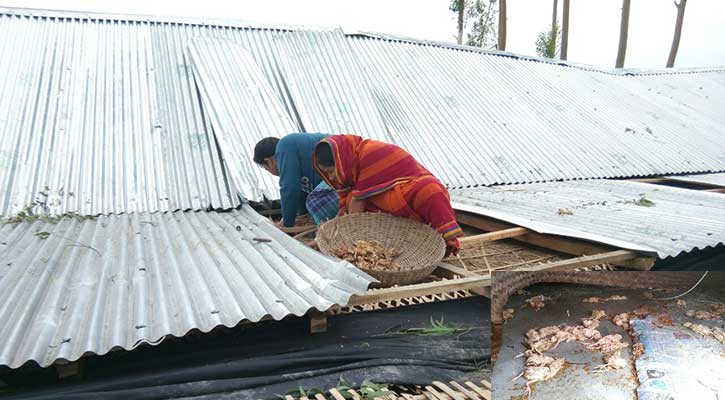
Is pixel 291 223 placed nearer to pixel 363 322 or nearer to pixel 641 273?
pixel 363 322

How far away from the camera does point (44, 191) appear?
4.81m

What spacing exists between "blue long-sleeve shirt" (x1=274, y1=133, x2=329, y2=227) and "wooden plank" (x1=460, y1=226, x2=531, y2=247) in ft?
4.46

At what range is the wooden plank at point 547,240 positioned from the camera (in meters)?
3.92

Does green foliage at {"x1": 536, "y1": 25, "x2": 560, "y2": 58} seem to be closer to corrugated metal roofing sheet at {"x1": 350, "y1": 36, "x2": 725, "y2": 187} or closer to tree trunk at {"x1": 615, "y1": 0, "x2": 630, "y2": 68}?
tree trunk at {"x1": 615, "y1": 0, "x2": 630, "y2": 68}

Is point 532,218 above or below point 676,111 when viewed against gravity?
below

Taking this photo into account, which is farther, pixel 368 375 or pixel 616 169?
pixel 616 169

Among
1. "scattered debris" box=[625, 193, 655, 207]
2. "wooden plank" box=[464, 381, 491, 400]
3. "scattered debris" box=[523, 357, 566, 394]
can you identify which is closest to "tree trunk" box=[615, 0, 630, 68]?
"scattered debris" box=[625, 193, 655, 207]

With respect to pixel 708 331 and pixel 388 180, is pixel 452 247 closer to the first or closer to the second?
pixel 388 180

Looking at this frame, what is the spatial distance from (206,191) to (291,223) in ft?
3.75

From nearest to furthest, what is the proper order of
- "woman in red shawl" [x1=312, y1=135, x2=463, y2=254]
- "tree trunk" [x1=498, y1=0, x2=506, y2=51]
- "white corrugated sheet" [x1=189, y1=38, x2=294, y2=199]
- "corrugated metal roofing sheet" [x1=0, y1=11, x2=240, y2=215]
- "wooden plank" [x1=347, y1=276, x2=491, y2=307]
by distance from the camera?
"wooden plank" [x1=347, y1=276, x2=491, y2=307], "woman in red shawl" [x1=312, y1=135, x2=463, y2=254], "corrugated metal roofing sheet" [x1=0, y1=11, x2=240, y2=215], "white corrugated sheet" [x1=189, y1=38, x2=294, y2=199], "tree trunk" [x1=498, y1=0, x2=506, y2=51]

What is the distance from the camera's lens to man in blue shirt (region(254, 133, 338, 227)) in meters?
4.24

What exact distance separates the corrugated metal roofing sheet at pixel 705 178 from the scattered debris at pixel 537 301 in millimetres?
5158

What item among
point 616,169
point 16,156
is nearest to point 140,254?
point 16,156

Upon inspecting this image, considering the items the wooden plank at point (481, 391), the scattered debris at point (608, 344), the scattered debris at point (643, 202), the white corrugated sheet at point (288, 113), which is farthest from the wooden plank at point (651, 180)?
the wooden plank at point (481, 391)
